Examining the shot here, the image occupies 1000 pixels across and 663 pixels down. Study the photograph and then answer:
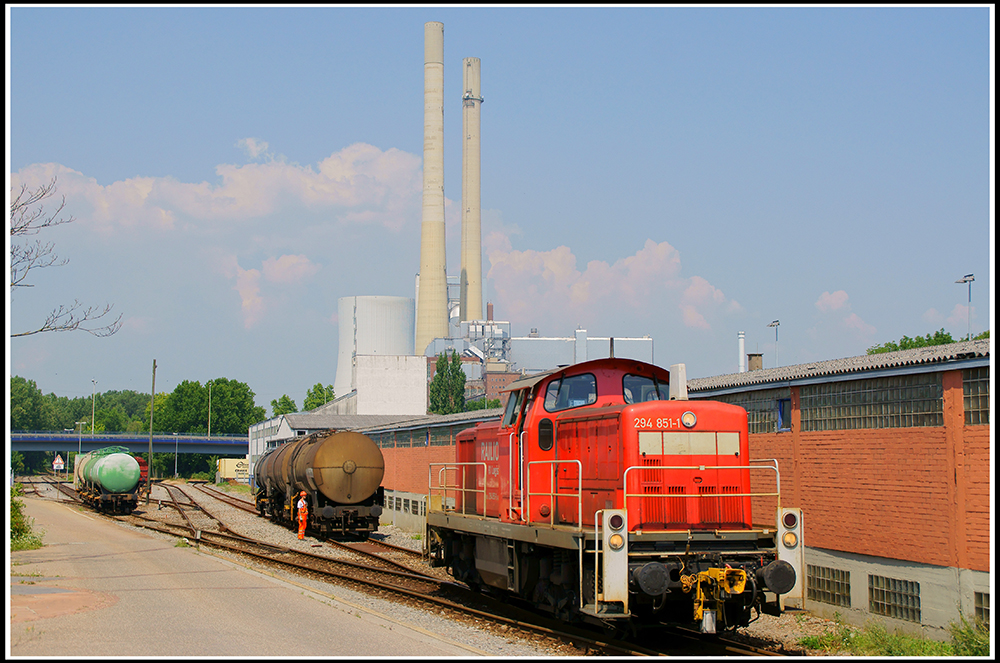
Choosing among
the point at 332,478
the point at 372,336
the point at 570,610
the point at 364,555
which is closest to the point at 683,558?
the point at 570,610

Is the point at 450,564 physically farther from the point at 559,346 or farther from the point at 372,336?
the point at 559,346

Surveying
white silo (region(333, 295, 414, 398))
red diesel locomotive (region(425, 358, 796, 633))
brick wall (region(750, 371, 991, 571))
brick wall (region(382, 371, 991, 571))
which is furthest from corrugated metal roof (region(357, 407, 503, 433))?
white silo (region(333, 295, 414, 398))

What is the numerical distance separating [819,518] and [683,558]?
4.90 metres

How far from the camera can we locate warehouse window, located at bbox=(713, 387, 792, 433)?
15664mm

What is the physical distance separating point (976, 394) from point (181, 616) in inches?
451

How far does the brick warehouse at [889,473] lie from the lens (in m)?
11.6

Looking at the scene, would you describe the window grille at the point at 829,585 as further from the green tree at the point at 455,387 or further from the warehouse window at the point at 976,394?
the green tree at the point at 455,387

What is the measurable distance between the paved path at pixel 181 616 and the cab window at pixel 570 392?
364 cm

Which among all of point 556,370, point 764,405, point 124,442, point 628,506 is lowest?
point 124,442

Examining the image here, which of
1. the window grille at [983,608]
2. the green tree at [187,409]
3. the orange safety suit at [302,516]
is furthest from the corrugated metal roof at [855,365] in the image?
the green tree at [187,409]

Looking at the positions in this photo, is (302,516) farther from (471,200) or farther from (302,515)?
(471,200)

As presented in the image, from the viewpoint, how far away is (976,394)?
457 inches

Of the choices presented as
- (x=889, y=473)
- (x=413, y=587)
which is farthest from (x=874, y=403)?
(x=413, y=587)

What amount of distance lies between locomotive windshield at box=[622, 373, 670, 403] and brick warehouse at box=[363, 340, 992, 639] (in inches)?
115
